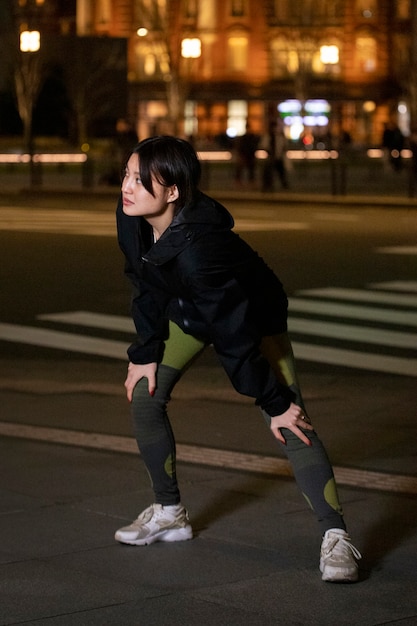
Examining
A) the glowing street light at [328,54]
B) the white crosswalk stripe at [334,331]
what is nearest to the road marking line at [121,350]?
the white crosswalk stripe at [334,331]

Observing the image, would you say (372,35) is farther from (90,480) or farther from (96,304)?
(90,480)

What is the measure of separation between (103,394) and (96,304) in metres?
4.95

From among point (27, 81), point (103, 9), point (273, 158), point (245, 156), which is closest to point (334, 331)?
point (273, 158)

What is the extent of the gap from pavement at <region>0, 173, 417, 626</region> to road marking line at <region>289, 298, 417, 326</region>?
3534mm

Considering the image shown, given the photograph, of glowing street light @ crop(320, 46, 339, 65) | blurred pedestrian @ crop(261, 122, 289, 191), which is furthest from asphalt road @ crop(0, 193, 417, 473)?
glowing street light @ crop(320, 46, 339, 65)

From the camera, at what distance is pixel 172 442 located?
5.31 metres

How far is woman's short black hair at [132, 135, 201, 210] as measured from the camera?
484 centimetres

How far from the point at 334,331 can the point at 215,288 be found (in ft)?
24.1

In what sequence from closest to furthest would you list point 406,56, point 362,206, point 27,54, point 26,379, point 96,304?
point 26,379 → point 96,304 → point 362,206 → point 27,54 → point 406,56

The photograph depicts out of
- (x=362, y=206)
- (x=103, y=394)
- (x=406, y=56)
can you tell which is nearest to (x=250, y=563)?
(x=103, y=394)

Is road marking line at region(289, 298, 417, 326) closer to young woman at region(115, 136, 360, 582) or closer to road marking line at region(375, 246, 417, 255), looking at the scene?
road marking line at region(375, 246, 417, 255)

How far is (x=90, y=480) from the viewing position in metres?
6.44

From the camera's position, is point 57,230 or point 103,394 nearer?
point 103,394

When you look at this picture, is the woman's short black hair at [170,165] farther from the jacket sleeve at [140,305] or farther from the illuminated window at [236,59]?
the illuminated window at [236,59]
